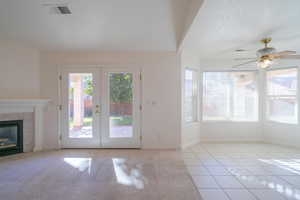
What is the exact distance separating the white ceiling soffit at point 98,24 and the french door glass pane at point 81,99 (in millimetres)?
723

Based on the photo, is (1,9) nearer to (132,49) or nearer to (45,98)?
(45,98)

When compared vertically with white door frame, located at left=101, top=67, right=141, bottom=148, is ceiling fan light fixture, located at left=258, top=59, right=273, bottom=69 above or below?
above

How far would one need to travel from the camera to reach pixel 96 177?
2729mm

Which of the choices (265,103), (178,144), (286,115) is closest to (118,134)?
(178,144)

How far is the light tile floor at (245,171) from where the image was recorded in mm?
2324

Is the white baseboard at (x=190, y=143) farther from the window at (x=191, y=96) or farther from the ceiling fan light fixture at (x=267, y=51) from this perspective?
the ceiling fan light fixture at (x=267, y=51)

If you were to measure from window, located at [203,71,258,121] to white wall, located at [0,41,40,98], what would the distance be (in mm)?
4371

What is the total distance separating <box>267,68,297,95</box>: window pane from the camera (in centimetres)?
450

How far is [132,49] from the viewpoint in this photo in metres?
4.15

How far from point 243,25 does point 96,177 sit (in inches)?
134

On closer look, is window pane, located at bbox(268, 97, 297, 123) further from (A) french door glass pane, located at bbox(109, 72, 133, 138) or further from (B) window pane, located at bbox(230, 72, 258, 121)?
(A) french door glass pane, located at bbox(109, 72, 133, 138)

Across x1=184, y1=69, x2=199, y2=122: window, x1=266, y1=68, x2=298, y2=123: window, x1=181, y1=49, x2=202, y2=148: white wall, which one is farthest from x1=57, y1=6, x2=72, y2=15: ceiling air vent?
x1=266, y1=68, x2=298, y2=123: window

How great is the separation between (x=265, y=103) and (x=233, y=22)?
3148 millimetres

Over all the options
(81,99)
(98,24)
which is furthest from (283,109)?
(81,99)
